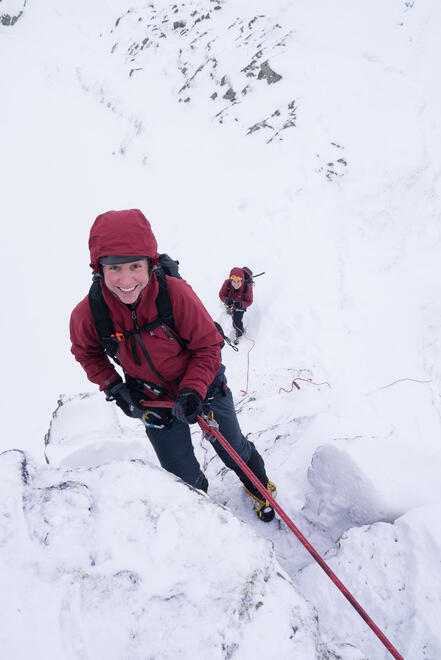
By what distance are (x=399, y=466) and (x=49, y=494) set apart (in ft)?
7.79

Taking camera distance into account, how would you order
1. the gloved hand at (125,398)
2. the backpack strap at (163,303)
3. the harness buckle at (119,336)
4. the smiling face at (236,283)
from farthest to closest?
the smiling face at (236,283) → the gloved hand at (125,398) → the harness buckle at (119,336) → the backpack strap at (163,303)

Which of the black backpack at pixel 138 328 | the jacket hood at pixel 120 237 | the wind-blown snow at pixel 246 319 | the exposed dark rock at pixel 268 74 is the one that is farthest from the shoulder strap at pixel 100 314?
the exposed dark rock at pixel 268 74

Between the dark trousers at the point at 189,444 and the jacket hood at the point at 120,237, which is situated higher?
the jacket hood at the point at 120,237

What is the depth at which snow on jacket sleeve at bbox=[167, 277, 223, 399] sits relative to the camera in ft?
7.27

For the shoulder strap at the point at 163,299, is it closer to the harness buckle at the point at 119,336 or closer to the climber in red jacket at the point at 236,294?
the harness buckle at the point at 119,336

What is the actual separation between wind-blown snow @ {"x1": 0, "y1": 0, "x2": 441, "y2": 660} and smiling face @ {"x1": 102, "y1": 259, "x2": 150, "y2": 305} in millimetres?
993

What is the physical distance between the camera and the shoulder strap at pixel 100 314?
2189 mm

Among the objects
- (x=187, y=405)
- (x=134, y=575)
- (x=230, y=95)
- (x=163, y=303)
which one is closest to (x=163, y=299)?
(x=163, y=303)

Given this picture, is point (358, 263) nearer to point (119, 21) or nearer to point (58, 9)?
point (119, 21)

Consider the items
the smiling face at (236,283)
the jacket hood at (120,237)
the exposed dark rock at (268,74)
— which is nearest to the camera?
the jacket hood at (120,237)

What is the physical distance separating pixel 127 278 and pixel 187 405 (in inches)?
35.9

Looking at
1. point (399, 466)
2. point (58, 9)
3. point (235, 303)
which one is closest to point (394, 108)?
point (235, 303)

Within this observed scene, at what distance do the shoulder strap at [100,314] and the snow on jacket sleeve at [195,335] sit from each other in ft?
1.42

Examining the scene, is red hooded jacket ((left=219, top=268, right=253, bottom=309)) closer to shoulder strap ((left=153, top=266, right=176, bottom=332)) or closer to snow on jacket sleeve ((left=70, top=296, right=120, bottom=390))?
snow on jacket sleeve ((left=70, top=296, right=120, bottom=390))
